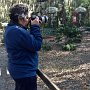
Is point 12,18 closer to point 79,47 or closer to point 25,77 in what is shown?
point 25,77

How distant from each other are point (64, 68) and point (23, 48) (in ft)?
22.0

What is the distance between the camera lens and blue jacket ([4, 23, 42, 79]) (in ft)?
16.0

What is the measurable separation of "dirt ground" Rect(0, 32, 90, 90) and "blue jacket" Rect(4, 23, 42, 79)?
380 cm

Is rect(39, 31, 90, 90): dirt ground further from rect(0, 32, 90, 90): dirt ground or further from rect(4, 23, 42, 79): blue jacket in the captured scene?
rect(4, 23, 42, 79): blue jacket

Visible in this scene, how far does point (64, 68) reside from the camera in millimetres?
11578

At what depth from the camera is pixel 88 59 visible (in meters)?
13.0

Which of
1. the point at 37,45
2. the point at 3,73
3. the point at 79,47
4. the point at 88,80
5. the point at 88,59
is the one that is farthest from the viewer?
the point at 79,47

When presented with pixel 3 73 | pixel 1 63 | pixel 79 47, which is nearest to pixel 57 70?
pixel 3 73

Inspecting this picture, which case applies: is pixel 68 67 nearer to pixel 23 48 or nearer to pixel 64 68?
pixel 64 68

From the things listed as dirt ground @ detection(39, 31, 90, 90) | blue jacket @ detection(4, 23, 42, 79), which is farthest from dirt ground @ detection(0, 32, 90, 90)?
blue jacket @ detection(4, 23, 42, 79)

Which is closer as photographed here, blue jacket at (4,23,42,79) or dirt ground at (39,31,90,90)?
blue jacket at (4,23,42,79)

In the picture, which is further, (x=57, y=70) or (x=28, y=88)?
(x=57, y=70)

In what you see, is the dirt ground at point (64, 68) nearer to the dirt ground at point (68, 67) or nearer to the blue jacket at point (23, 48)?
the dirt ground at point (68, 67)

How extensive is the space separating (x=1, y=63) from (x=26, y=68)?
8.29 m
